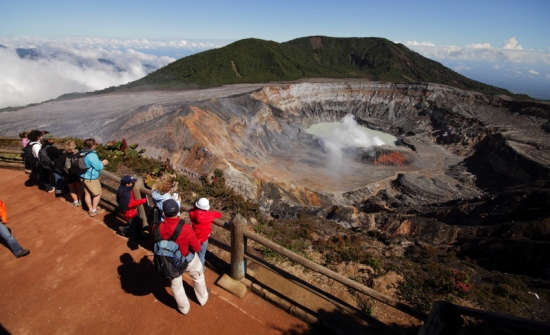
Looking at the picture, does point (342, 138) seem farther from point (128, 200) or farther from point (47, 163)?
point (128, 200)

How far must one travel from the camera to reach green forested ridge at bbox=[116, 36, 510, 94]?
7788 cm

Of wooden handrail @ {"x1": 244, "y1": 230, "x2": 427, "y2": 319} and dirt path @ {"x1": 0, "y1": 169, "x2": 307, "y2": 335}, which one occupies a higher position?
wooden handrail @ {"x1": 244, "y1": 230, "x2": 427, "y2": 319}

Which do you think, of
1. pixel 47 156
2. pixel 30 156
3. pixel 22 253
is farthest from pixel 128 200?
pixel 30 156

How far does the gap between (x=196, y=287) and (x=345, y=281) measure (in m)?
2.60

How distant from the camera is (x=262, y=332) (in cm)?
473

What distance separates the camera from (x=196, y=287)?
4.86m

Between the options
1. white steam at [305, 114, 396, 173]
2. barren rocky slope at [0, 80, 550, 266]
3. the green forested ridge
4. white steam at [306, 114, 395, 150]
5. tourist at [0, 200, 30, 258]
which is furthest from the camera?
the green forested ridge

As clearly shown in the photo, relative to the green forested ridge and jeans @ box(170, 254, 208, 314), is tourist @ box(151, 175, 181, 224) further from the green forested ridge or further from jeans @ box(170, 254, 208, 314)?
the green forested ridge

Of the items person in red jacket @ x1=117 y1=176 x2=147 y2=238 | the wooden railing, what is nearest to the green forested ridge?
person in red jacket @ x1=117 y1=176 x2=147 y2=238

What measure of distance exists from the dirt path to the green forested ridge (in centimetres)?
6438

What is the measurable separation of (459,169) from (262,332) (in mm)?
42543

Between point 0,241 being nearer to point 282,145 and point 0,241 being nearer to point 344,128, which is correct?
point 282,145

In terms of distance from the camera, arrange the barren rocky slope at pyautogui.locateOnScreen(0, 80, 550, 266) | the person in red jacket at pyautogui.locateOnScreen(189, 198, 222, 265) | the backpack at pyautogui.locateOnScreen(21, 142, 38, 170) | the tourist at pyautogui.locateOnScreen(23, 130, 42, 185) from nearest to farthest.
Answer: the person in red jacket at pyautogui.locateOnScreen(189, 198, 222, 265) < the tourist at pyautogui.locateOnScreen(23, 130, 42, 185) < the backpack at pyautogui.locateOnScreen(21, 142, 38, 170) < the barren rocky slope at pyautogui.locateOnScreen(0, 80, 550, 266)

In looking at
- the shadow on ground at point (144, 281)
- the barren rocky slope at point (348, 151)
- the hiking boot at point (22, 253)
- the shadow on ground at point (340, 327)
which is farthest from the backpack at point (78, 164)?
the barren rocky slope at point (348, 151)
